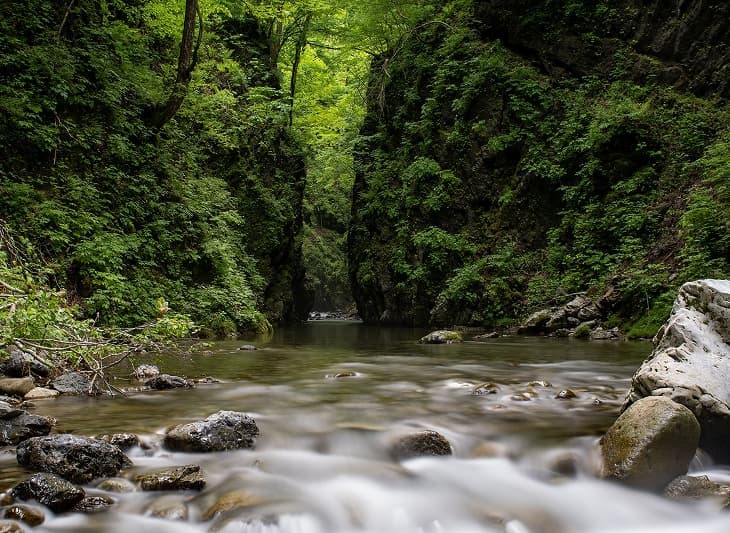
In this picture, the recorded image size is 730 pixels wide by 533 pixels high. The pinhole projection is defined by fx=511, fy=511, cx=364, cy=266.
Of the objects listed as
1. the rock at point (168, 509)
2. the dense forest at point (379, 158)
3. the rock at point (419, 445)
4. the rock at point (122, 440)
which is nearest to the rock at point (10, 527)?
the rock at point (168, 509)

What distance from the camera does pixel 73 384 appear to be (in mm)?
6027

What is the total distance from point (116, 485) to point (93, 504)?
0.21 m

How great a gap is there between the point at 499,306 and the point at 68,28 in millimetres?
13203

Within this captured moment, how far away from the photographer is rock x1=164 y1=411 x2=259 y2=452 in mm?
4258

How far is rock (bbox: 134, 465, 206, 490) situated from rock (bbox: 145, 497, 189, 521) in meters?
0.13

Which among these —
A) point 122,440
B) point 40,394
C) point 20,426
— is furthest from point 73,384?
point 122,440

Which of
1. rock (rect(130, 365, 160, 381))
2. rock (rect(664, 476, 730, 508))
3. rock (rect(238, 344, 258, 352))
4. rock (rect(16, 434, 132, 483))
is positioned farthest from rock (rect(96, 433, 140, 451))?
rock (rect(238, 344, 258, 352))

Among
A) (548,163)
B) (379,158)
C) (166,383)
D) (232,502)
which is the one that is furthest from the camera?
(379,158)

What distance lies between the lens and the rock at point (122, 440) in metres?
4.14

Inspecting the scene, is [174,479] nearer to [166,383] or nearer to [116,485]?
[116,485]

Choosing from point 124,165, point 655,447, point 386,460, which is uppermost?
point 124,165

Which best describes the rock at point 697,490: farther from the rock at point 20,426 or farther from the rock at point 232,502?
the rock at point 20,426

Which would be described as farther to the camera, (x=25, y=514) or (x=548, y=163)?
(x=548, y=163)

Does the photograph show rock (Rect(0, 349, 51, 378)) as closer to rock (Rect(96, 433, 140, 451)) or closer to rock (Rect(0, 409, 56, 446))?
rock (Rect(0, 409, 56, 446))
